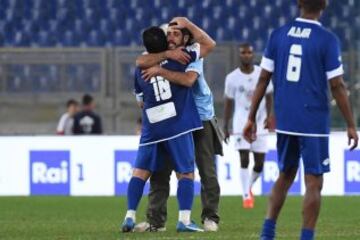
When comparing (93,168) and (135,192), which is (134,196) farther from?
(93,168)

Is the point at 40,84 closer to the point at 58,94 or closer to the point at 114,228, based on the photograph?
the point at 58,94

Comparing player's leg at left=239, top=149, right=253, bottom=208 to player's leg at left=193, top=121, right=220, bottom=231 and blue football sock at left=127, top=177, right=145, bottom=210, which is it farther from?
blue football sock at left=127, top=177, right=145, bottom=210

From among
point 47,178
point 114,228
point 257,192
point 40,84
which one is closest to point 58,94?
point 40,84

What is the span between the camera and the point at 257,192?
21562 millimetres

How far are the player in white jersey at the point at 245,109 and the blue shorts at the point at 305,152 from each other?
8.08 metres

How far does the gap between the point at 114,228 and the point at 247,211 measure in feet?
13.4

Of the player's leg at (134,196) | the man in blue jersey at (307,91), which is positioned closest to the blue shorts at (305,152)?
the man in blue jersey at (307,91)

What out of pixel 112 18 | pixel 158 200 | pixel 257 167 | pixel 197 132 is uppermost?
pixel 112 18

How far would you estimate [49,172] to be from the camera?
856 inches

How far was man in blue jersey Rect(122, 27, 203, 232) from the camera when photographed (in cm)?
1161

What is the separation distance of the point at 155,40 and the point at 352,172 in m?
10.5

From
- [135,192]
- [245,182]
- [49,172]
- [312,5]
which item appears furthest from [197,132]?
[49,172]

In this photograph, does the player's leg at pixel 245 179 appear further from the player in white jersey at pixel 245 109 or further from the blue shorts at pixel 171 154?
the blue shorts at pixel 171 154

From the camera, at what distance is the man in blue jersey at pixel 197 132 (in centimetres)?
1155
